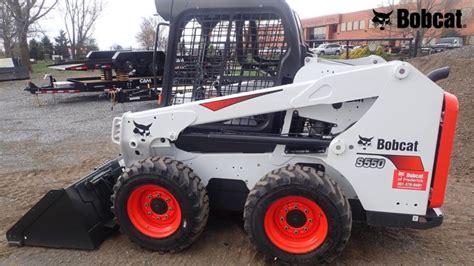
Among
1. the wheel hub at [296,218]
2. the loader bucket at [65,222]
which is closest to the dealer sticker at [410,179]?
the wheel hub at [296,218]

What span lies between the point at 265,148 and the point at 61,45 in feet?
193

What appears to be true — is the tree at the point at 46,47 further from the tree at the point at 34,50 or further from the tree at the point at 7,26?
the tree at the point at 7,26

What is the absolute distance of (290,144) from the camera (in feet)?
11.0

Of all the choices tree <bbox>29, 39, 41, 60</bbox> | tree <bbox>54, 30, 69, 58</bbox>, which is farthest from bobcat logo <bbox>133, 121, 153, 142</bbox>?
tree <bbox>54, 30, 69, 58</bbox>

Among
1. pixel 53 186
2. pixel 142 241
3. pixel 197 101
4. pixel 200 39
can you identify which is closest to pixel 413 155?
pixel 197 101

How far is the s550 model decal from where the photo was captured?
3166 mm

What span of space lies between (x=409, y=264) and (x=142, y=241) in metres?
2.35

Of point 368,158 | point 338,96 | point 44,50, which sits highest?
point 44,50

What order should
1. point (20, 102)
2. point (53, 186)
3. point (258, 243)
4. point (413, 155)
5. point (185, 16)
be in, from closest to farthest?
1. point (413, 155)
2. point (258, 243)
3. point (185, 16)
4. point (53, 186)
5. point (20, 102)

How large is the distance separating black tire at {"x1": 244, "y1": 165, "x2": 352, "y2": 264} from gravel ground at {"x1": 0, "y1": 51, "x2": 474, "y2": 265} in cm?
30

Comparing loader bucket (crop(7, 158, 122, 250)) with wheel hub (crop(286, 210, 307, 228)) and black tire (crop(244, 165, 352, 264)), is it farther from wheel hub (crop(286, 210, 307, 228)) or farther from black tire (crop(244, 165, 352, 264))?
wheel hub (crop(286, 210, 307, 228))

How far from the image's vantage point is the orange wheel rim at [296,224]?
3.22 meters

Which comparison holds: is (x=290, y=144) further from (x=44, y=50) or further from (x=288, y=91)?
(x=44, y=50)

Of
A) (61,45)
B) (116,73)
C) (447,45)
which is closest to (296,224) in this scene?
(116,73)
